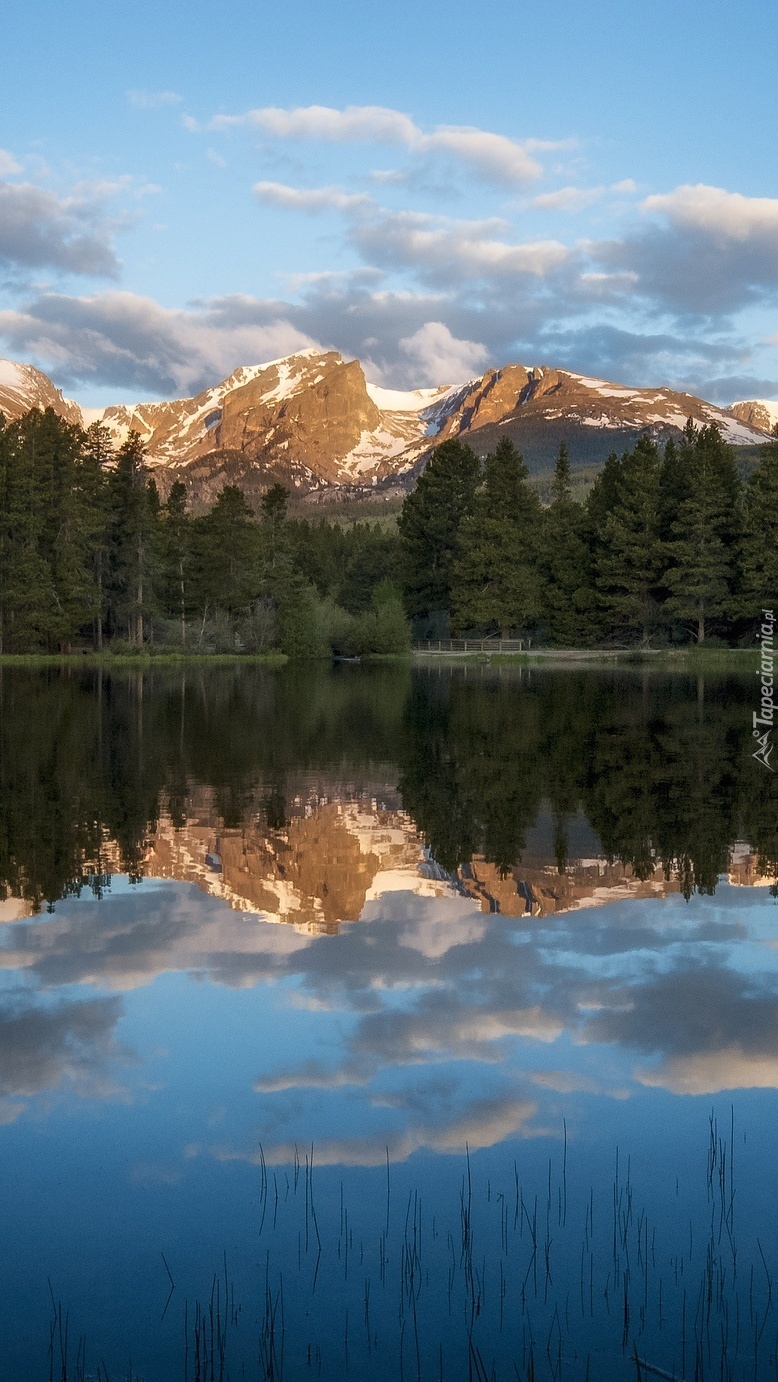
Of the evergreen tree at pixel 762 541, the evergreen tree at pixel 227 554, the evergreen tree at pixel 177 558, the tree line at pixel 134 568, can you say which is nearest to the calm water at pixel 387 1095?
the evergreen tree at pixel 762 541

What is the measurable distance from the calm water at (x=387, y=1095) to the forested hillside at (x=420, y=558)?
6338 cm

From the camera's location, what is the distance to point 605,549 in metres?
87.2

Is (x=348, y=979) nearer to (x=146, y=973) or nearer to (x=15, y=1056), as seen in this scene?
(x=146, y=973)

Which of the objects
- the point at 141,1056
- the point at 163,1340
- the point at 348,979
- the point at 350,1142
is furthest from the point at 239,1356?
the point at 348,979

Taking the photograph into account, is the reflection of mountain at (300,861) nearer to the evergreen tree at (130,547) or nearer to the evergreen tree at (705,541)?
the evergreen tree at (705,541)

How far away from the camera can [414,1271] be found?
4.93 m

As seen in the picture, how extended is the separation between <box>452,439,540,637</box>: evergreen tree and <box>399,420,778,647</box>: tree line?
10 centimetres

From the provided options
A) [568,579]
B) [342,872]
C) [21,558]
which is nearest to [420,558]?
[568,579]

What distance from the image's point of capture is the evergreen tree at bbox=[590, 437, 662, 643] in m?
82.6

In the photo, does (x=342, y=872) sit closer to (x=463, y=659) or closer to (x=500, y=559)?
(x=463, y=659)

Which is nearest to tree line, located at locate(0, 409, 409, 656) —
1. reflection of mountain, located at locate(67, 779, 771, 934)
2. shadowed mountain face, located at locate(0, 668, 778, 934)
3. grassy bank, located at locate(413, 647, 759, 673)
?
grassy bank, located at locate(413, 647, 759, 673)

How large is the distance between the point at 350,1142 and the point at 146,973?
11.0ft

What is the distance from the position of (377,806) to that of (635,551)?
67965 mm

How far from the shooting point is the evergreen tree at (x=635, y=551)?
82.6m
